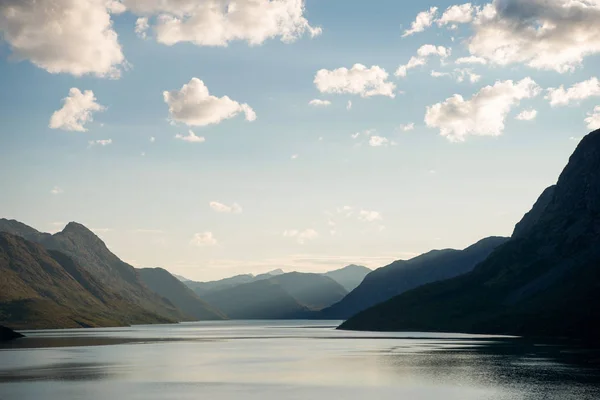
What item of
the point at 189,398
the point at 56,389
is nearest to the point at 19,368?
the point at 56,389

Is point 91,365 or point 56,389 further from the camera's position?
point 91,365

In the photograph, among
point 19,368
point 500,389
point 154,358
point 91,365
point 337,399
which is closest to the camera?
point 337,399

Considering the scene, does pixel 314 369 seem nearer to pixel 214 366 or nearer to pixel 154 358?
pixel 214 366

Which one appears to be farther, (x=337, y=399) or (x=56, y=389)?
(x=56, y=389)

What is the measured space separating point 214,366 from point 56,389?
180 ft

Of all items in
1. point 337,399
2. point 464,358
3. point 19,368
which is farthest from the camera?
point 464,358

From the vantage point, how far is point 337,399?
96625 mm

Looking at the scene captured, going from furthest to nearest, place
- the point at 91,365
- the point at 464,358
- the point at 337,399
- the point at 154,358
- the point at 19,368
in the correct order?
the point at 154,358
the point at 464,358
the point at 91,365
the point at 19,368
the point at 337,399

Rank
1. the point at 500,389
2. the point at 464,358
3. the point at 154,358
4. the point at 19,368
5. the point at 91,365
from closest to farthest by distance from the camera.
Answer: the point at 500,389, the point at 19,368, the point at 91,365, the point at 464,358, the point at 154,358

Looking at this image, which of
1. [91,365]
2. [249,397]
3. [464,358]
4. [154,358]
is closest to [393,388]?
[249,397]

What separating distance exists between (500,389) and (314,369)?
5047 cm

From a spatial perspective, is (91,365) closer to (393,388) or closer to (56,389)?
(56,389)

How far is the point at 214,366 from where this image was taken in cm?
15750

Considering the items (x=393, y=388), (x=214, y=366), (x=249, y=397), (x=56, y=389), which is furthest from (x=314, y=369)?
(x=56, y=389)
